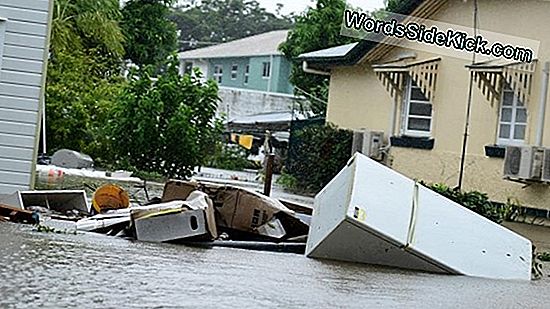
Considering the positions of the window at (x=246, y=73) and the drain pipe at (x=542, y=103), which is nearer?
the drain pipe at (x=542, y=103)

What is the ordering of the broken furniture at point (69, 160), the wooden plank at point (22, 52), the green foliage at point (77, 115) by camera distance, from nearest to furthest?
the wooden plank at point (22, 52)
the broken furniture at point (69, 160)
the green foliage at point (77, 115)

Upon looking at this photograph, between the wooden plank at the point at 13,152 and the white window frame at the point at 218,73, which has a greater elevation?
the white window frame at the point at 218,73

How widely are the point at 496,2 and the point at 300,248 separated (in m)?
11.6

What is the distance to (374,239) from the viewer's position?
941 cm

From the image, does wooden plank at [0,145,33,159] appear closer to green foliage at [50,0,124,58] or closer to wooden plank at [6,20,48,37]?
wooden plank at [6,20,48,37]

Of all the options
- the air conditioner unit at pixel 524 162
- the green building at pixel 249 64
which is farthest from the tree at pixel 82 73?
the green building at pixel 249 64

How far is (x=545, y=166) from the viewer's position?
18.5 m

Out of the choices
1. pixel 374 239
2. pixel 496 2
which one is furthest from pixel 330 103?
pixel 374 239

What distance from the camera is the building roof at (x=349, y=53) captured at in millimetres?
22922

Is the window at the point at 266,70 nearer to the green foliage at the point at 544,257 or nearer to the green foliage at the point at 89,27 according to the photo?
the green foliage at the point at 89,27

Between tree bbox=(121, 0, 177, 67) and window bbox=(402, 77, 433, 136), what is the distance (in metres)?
16.8

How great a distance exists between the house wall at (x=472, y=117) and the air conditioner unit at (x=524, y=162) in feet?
1.81

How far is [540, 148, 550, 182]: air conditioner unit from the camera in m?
18.5

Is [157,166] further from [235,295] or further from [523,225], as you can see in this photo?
[235,295]
